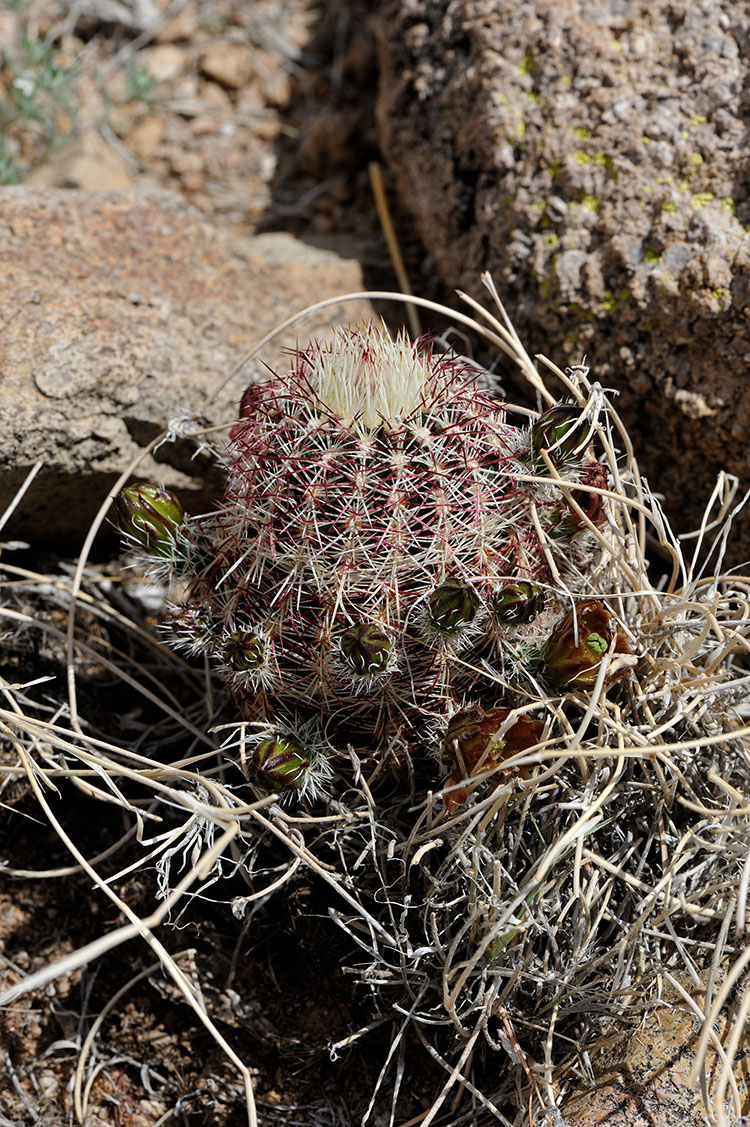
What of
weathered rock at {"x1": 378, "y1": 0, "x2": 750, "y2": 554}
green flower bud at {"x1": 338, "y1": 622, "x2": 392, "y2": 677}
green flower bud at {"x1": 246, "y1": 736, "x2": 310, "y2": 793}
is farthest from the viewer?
weathered rock at {"x1": 378, "y1": 0, "x2": 750, "y2": 554}

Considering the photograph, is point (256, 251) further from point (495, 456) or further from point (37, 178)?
point (495, 456)

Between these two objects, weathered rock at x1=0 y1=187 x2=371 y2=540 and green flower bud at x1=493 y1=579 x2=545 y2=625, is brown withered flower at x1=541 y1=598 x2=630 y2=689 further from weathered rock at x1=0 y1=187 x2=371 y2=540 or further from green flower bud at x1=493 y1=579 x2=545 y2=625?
weathered rock at x1=0 y1=187 x2=371 y2=540

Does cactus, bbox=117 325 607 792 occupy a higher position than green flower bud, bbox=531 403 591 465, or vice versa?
green flower bud, bbox=531 403 591 465

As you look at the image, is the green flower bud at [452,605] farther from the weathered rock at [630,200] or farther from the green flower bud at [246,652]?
the weathered rock at [630,200]

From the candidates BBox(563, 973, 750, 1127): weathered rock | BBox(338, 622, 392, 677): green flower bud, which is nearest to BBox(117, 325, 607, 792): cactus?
BBox(338, 622, 392, 677): green flower bud

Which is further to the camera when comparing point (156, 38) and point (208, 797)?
point (156, 38)

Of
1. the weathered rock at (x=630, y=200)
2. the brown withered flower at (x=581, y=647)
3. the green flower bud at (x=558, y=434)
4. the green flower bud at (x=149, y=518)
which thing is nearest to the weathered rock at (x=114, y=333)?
the green flower bud at (x=149, y=518)

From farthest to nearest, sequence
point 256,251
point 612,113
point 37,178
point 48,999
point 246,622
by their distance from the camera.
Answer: point 37,178, point 256,251, point 612,113, point 48,999, point 246,622

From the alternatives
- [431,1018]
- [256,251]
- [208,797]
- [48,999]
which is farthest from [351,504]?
[256,251]
